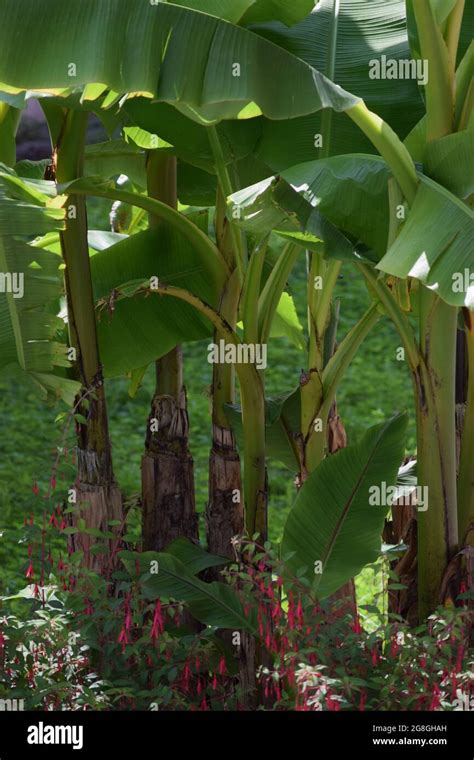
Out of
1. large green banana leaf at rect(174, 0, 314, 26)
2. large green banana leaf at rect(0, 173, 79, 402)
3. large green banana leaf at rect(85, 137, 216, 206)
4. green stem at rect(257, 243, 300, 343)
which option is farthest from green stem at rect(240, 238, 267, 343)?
large green banana leaf at rect(85, 137, 216, 206)

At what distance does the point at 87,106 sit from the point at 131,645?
5.16 ft

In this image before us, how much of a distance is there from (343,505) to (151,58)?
130 cm

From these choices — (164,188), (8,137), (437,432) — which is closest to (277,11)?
(164,188)

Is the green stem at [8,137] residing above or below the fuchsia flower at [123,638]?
above

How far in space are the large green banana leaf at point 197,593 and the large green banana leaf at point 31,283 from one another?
0.54 meters

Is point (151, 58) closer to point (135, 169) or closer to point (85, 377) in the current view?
point (85, 377)

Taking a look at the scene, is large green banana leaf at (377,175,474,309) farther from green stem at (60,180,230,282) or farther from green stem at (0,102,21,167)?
green stem at (0,102,21,167)

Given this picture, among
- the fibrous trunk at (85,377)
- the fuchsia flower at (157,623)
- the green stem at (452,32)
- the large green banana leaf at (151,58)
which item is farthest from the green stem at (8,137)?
the fuchsia flower at (157,623)

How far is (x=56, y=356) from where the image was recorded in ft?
9.73

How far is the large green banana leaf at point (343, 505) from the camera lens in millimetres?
2934

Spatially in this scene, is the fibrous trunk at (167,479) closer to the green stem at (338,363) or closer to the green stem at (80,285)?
the green stem at (80,285)

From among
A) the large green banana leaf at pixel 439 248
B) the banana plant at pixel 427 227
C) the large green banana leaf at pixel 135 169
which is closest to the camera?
the large green banana leaf at pixel 439 248

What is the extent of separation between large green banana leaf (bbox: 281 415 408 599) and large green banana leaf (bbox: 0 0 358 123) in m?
0.96
